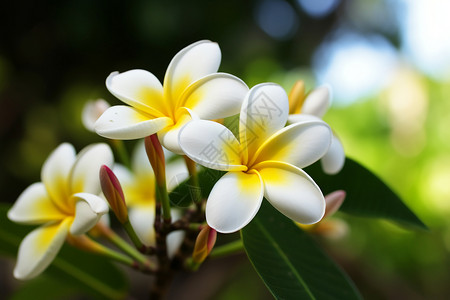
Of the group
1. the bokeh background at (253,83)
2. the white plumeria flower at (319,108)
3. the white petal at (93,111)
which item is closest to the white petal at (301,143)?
the white plumeria flower at (319,108)

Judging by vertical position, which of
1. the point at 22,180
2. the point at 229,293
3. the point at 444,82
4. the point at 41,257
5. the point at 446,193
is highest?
the point at 41,257

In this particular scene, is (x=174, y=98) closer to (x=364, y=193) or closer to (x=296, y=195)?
(x=296, y=195)

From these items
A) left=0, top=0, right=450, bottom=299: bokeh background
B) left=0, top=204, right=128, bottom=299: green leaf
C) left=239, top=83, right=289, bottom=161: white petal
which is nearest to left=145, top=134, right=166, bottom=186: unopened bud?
left=239, top=83, right=289, bottom=161: white petal

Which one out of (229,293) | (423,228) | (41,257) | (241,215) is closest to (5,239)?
(41,257)

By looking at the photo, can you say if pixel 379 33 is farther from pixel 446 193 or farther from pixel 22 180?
pixel 22 180

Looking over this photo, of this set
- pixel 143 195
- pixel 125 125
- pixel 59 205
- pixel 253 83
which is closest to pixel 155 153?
pixel 125 125

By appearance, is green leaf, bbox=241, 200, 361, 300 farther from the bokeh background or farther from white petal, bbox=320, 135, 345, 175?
the bokeh background

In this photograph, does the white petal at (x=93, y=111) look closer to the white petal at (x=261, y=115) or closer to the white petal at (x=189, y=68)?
the white petal at (x=189, y=68)
